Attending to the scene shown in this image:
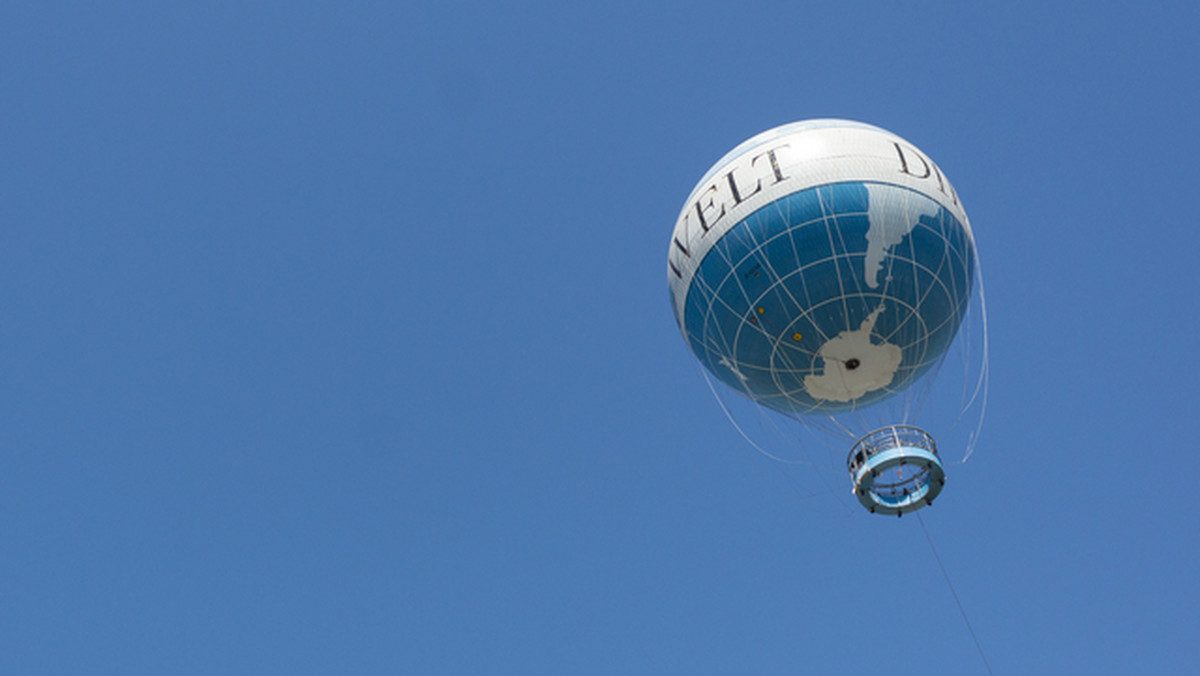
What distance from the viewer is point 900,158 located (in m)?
24.3

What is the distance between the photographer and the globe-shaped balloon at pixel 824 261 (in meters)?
23.1

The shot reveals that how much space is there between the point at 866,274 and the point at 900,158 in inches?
153

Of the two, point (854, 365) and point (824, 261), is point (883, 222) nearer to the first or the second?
point (824, 261)

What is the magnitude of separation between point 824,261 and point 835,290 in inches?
35.7

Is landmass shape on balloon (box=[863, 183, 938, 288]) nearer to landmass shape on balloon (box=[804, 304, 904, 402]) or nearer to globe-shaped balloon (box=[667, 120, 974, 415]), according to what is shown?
globe-shaped balloon (box=[667, 120, 974, 415])

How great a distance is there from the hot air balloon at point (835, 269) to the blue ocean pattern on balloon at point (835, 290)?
39mm

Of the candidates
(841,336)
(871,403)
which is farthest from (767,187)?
(871,403)

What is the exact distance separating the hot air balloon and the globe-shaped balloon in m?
0.04

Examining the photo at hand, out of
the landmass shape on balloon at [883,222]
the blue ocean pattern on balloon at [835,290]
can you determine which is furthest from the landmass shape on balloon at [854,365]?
the landmass shape on balloon at [883,222]

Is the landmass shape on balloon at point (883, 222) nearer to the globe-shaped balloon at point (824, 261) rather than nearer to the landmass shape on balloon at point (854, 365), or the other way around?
the globe-shaped balloon at point (824, 261)

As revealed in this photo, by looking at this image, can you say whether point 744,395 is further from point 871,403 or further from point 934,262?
point 934,262

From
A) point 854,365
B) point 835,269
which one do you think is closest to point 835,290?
point 835,269

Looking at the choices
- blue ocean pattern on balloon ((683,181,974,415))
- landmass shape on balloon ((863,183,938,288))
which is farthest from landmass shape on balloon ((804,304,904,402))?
landmass shape on balloon ((863,183,938,288))

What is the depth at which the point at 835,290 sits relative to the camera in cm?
2327
